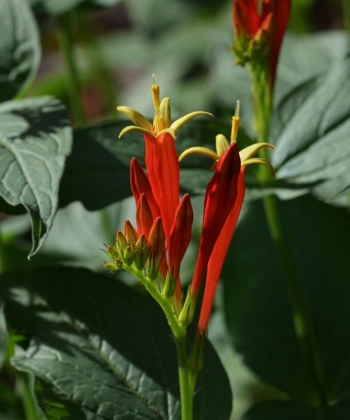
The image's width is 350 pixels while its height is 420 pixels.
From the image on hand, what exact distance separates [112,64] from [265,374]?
1.83 m

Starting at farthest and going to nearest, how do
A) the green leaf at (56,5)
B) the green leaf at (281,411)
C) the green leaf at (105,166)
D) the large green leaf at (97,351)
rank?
the green leaf at (56,5), the green leaf at (281,411), the green leaf at (105,166), the large green leaf at (97,351)

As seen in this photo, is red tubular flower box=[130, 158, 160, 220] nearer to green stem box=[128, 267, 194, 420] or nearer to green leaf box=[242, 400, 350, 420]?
green stem box=[128, 267, 194, 420]

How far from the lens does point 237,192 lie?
0.75 m

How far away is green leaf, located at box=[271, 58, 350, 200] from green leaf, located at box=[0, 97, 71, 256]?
33 cm

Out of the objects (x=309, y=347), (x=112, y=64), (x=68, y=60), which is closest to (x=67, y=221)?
(x=68, y=60)

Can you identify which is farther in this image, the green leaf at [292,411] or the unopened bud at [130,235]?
the green leaf at [292,411]

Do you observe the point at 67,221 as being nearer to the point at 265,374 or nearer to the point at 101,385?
the point at 265,374

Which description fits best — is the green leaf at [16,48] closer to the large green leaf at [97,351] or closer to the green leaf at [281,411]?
the large green leaf at [97,351]

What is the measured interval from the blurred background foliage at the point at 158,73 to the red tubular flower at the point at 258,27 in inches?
8.2

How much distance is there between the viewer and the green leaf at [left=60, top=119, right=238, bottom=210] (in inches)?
38.0

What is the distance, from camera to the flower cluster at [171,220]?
28.2 inches

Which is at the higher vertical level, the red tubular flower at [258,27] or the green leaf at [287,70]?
the red tubular flower at [258,27]

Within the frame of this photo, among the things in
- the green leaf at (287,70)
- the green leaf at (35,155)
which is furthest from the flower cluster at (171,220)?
the green leaf at (287,70)

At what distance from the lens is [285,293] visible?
1240 millimetres
